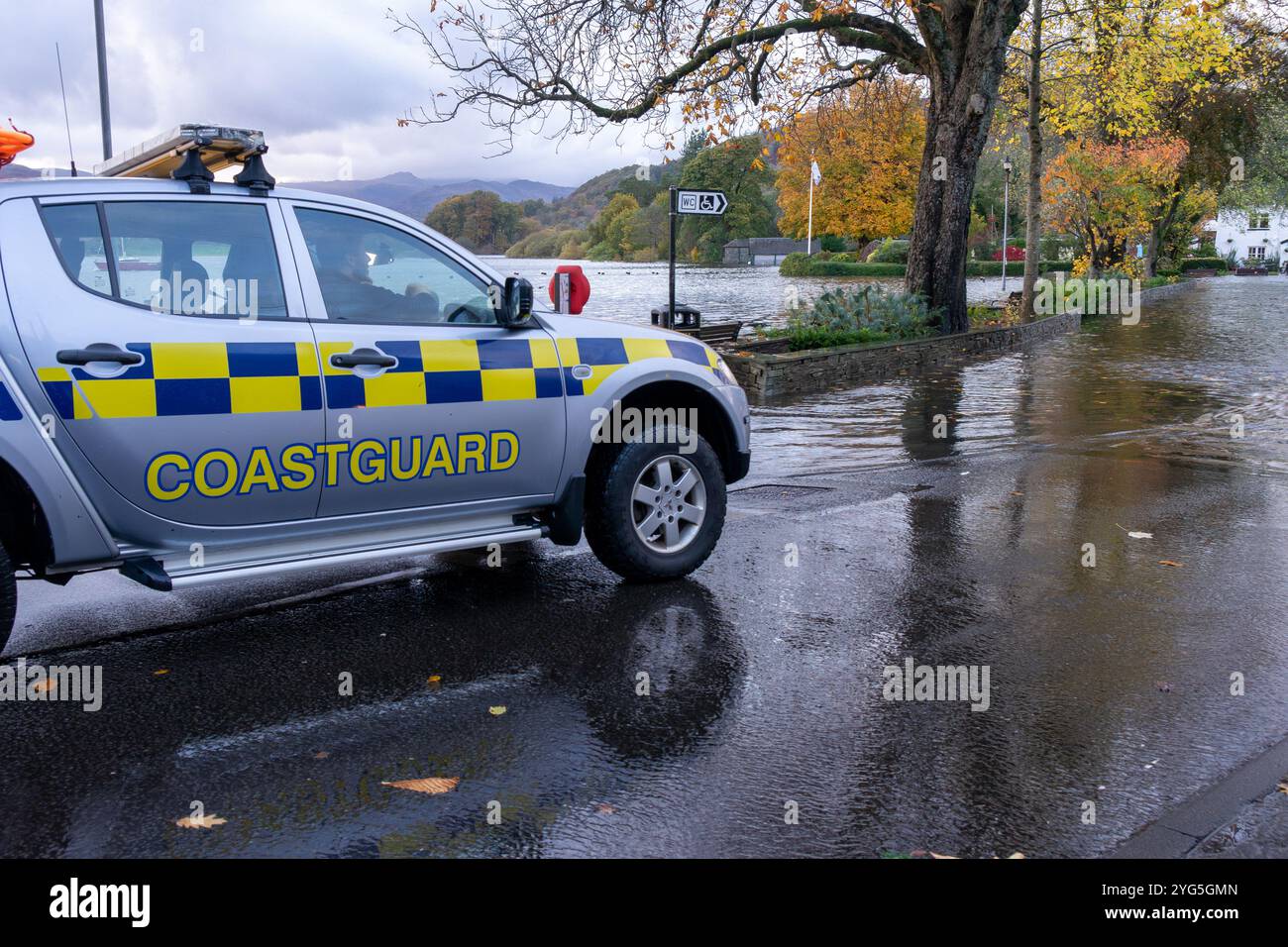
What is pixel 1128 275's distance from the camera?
125 feet

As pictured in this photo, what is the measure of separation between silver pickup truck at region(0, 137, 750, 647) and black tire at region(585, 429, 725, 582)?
1 cm

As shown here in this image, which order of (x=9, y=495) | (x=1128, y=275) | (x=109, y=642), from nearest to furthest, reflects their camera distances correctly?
(x=9, y=495)
(x=109, y=642)
(x=1128, y=275)

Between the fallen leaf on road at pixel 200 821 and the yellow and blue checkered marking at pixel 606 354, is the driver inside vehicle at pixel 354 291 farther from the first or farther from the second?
the fallen leaf on road at pixel 200 821

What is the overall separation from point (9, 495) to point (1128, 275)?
3826cm

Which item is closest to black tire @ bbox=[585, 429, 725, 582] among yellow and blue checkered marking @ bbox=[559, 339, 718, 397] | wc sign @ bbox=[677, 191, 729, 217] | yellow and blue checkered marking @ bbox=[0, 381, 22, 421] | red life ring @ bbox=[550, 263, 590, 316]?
yellow and blue checkered marking @ bbox=[559, 339, 718, 397]

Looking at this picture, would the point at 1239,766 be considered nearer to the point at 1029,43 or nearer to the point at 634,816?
the point at 634,816

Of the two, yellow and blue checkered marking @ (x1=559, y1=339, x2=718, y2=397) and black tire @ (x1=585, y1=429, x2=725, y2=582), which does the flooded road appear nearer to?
black tire @ (x1=585, y1=429, x2=725, y2=582)

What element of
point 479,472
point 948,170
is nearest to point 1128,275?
point 948,170

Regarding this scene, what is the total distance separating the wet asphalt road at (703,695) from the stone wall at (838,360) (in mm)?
6500

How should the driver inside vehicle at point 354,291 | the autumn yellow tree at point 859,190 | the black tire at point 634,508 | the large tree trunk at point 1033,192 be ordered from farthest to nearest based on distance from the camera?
1. the autumn yellow tree at point 859,190
2. the large tree trunk at point 1033,192
3. the black tire at point 634,508
4. the driver inside vehicle at point 354,291

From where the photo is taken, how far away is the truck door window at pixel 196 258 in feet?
15.3

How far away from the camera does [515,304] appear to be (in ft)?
17.9

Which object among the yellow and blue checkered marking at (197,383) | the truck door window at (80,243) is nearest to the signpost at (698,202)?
the yellow and blue checkered marking at (197,383)

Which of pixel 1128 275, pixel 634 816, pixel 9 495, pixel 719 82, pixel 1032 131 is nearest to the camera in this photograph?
pixel 634 816
